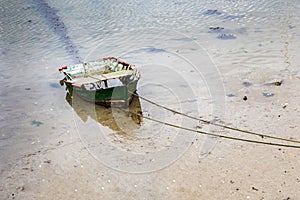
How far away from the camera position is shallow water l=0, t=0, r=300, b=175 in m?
9.70

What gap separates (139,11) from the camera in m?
19.6

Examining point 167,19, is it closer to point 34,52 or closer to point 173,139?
point 34,52

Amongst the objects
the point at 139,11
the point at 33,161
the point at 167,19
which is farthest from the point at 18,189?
the point at 139,11

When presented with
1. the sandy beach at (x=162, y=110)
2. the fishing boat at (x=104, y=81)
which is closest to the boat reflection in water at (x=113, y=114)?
the sandy beach at (x=162, y=110)

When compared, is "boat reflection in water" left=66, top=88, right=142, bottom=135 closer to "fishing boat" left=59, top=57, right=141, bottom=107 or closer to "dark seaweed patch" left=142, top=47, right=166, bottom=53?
"fishing boat" left=59, top=57, right=141, bottom=107

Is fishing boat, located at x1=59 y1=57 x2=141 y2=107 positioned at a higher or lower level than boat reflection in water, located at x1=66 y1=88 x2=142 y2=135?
higher

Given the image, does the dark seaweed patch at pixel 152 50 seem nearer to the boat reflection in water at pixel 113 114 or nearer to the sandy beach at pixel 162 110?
the sandy beach at pixel 162 110

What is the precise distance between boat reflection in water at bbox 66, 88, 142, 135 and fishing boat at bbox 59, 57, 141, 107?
218 millimetres

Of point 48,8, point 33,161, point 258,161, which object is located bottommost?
point 258,161

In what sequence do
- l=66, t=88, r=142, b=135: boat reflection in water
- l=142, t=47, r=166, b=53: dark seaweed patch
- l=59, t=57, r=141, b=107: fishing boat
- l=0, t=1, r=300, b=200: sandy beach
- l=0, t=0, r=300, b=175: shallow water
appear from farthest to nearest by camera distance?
l=142, t=47, r=166, b=53: dark seaweed patch
l=59, t=57, r=141, b=107: fishing boat
l=66, t=88, r=142, b=135: boat reflection in water
l=0, t=0, r=300, b=175: shallow water
l=0, t=1, r=300, b=200: sandy beach

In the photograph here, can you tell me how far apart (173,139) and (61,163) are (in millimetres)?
2957

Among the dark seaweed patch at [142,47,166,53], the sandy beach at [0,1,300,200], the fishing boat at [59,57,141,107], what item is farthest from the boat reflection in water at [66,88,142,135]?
the dark seaweed patch at [142,47,166,53]

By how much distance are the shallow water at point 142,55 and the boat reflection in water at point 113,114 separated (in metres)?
0.06

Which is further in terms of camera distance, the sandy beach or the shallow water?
the shallow water
